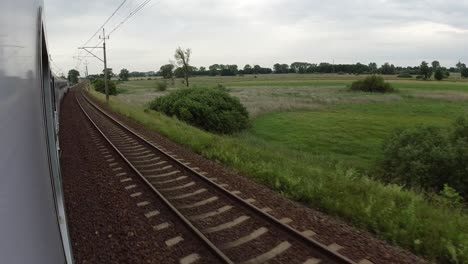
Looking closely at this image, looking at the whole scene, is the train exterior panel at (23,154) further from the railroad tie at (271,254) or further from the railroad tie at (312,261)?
the railroad tie at (312,261)

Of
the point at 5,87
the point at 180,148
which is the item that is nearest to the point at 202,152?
the point at 180,148

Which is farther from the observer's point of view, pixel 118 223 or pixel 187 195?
pixel 187 195

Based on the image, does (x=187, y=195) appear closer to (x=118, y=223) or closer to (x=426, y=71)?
(x=118, y=223)

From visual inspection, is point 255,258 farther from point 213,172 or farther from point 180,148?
point 180,148

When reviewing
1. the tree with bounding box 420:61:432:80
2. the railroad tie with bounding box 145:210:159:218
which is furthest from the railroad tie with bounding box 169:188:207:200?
the tree with bounding box 420:61:432:80

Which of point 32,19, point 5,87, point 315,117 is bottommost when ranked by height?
point 315,117

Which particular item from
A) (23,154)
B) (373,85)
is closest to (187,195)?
(23,154)

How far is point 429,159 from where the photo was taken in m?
14.7

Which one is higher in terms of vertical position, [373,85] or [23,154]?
[23,154]

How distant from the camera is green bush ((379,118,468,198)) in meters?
14.1

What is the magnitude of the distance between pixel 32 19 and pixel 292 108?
44924 mm

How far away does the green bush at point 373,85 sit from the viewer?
265 ft

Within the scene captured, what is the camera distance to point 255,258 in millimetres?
6105

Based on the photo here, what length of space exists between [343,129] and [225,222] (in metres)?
26.9
